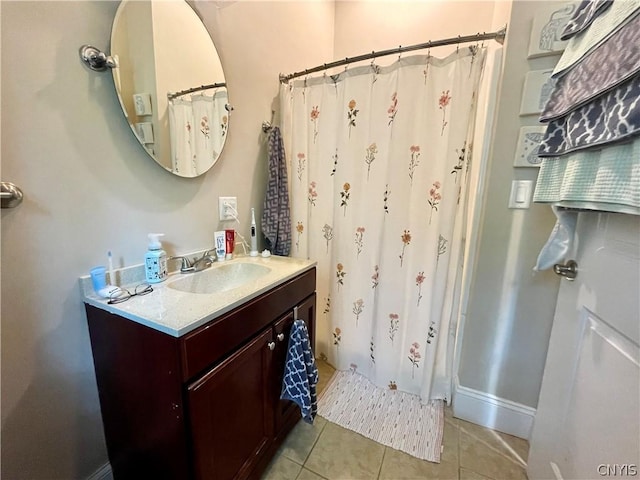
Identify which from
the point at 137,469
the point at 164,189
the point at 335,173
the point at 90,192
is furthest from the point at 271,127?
the point at 137,469

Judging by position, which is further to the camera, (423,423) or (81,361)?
(423,423)

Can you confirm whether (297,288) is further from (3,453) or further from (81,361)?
(3,453)

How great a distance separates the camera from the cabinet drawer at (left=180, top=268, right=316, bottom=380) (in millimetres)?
701

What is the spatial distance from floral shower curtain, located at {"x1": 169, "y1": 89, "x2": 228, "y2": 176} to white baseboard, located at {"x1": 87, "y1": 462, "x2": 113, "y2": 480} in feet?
3.80

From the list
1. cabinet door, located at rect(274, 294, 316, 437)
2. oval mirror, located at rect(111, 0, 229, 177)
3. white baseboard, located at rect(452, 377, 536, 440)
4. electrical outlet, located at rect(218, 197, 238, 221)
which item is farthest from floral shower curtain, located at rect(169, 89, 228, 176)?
white baseboard, located at rect(452, 377, 536, 440)

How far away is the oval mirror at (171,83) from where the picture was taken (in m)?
0.89

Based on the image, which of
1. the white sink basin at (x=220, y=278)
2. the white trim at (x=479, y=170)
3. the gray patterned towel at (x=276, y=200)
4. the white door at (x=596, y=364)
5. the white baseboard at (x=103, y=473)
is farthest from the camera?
the gray patterned towel at (x=276, y=200)

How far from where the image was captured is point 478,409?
4.41 ft

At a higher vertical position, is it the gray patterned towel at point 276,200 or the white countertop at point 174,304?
the gray patterned towel at point 276,200

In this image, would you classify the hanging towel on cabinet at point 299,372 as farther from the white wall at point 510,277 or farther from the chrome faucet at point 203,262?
the white wall at point 510,277

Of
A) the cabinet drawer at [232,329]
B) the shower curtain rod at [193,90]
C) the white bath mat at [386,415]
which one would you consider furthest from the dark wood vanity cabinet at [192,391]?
the shower curtain rod at [193,90]

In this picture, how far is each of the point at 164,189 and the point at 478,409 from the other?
5.99 feet

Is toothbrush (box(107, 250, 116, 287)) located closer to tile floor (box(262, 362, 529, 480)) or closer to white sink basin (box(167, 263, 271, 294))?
white sink basin (box(167, 263, 271, 294))

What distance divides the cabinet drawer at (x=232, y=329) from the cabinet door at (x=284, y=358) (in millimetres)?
60
